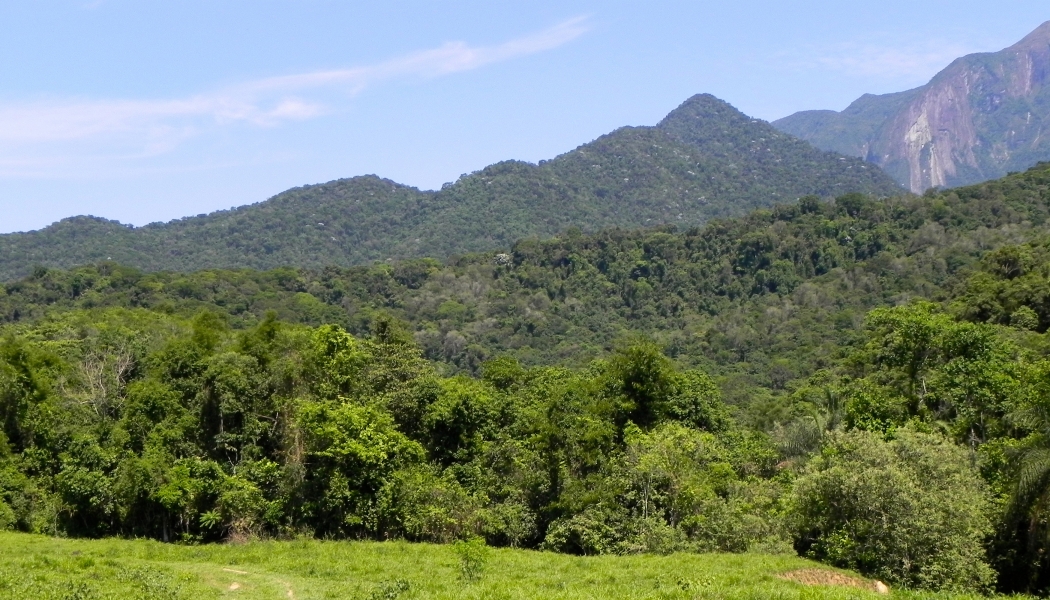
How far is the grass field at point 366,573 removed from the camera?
53.5ft

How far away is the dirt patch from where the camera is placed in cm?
1952

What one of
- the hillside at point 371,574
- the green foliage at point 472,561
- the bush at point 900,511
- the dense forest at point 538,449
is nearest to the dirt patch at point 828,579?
the hillside at point 371,574

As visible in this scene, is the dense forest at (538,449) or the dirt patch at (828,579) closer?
the dirt patch at (828,579)

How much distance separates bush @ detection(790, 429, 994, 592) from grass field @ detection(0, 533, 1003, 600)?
1263 millimetres

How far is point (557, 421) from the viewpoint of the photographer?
3306 cm

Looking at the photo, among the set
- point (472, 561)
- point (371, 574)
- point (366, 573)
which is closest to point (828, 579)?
point (472, 561)

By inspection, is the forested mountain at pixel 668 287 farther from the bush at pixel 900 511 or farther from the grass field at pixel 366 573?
the grass field at pixel 366 573

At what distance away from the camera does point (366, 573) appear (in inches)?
887

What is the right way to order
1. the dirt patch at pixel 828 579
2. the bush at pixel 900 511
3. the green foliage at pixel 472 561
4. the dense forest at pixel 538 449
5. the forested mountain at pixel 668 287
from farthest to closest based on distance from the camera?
the forested mountain at pixel 668 287 < the dense forest at pixel 538 449 < the green foliage at pixel 472 561 < the bush at pixel 900 511 < the dirt patch at pixel 828 579

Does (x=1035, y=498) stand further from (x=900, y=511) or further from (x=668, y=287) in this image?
(x=668, y=287)

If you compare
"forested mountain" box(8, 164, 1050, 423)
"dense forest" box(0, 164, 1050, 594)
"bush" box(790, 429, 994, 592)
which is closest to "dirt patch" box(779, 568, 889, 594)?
"bush" box(790, 429, 994, 592)

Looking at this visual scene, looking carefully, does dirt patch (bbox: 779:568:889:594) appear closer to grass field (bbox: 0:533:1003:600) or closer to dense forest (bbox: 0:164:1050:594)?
grass field (bbox: 0:533:1003:600)

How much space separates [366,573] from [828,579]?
11.0 meters

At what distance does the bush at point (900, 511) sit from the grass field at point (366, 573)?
4.14 feet
